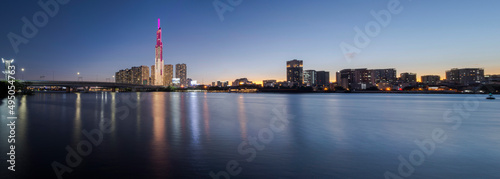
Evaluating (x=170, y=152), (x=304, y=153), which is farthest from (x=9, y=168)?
(x=304, y=153)

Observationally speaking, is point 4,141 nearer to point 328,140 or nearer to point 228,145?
point 228,145

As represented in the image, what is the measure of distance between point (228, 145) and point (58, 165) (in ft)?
28.4

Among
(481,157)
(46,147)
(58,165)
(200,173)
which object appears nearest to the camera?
(200,173)

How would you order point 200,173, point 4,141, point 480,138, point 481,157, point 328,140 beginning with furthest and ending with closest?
point 480,138, point 328,140, point 4,141, point 481,157, point 200,173

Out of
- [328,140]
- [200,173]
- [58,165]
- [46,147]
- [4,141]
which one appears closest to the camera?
[200,173]

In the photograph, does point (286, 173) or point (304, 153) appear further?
point (304, 153)

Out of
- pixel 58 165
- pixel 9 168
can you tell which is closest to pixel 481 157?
pixel 58 165

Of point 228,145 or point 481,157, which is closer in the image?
point 481,157

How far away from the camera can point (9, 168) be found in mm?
10375

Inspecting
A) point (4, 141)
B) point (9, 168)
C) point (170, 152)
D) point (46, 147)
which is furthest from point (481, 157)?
point (4, 141)

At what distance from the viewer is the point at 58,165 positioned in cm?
1088

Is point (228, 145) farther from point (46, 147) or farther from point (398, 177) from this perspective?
point (46, 147)

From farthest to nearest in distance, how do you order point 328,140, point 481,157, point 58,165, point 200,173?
point 328,140
point 481,157
point 58,165
point 200,173

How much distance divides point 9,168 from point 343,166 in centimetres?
1447
